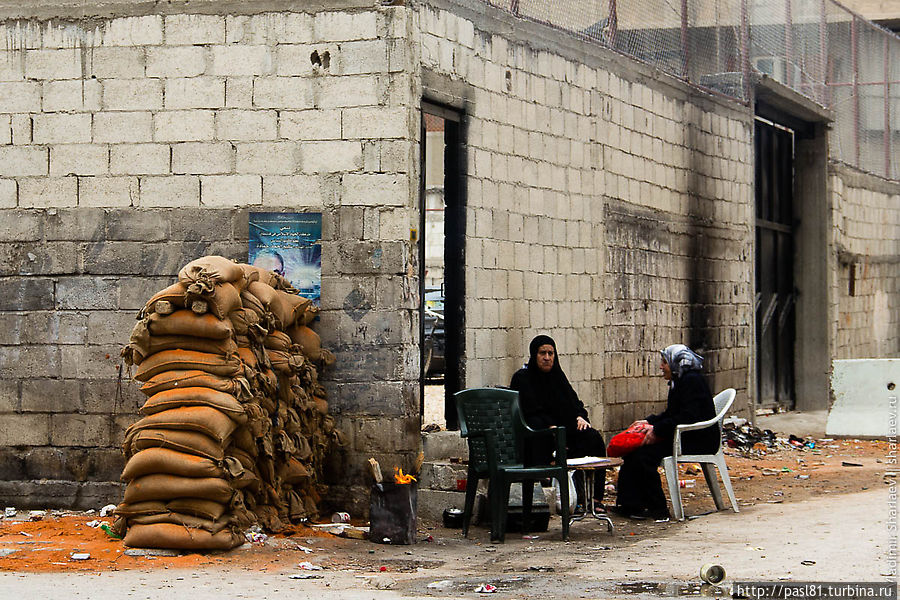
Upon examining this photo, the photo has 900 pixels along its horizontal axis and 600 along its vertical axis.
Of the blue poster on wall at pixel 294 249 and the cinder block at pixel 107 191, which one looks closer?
the blue poster on wall at pixel 294 249

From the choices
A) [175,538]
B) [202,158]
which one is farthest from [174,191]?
[175,538]

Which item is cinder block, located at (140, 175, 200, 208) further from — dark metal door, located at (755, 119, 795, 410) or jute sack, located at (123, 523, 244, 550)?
dark metal door, located at (755, 119, 795, 410)

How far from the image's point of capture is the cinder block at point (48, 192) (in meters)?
10.1

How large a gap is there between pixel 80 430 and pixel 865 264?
13864mm

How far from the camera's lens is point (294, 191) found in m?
9.76

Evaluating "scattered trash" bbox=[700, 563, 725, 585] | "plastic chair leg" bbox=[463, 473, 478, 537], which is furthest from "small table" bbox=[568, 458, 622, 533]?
"scattered trash" bbox=[700, 563, 725, 585]

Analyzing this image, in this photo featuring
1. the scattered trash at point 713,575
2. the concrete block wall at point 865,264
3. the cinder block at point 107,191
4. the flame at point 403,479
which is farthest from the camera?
the concrete block wall at point 865,264

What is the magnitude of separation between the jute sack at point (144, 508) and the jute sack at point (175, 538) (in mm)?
83

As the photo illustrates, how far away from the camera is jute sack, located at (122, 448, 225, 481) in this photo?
7973 millimetres

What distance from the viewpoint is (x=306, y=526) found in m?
9.12

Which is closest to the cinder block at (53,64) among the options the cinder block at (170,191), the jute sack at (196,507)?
the cinder block at (170,191)

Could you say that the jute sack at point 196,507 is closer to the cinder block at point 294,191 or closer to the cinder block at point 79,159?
the cinder block at point 294,191

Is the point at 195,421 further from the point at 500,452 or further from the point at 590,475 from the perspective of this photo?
the point at 590,475

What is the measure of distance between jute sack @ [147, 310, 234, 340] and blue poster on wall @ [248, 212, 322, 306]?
1386 millimetres
